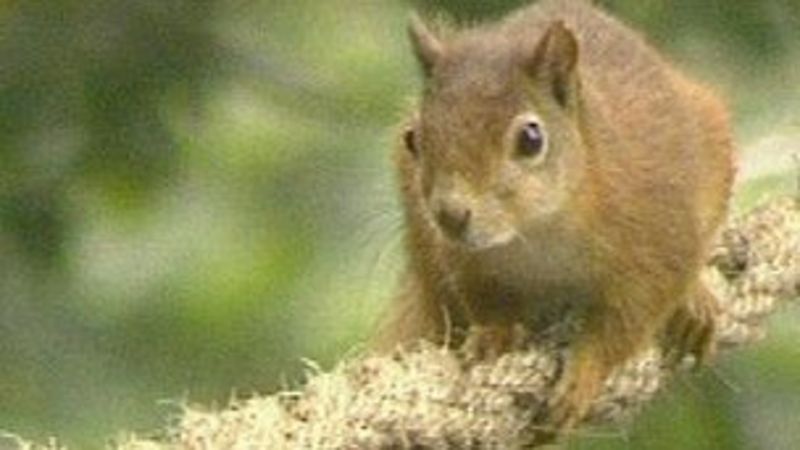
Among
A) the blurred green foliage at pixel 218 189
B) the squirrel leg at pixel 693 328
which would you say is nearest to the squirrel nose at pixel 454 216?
the squirrel leg at pixel 693 328

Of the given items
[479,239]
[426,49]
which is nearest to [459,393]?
[479,239]

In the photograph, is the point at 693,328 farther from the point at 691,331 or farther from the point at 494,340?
the point at 494,340

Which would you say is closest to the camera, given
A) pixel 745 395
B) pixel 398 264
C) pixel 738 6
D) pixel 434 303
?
pixel 434 303

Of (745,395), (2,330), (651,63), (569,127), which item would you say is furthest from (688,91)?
(2,330)

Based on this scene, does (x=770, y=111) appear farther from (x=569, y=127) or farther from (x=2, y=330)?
(x=569, y=127)

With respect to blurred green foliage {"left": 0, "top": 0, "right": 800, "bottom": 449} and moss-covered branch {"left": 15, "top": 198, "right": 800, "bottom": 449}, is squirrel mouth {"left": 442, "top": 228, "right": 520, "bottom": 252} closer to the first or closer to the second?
moss-covered branch {"left": 15, "top": 198, "right": 800, "bottom": 449}

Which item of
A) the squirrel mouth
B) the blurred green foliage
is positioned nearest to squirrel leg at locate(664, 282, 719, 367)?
the squirrel mouth
